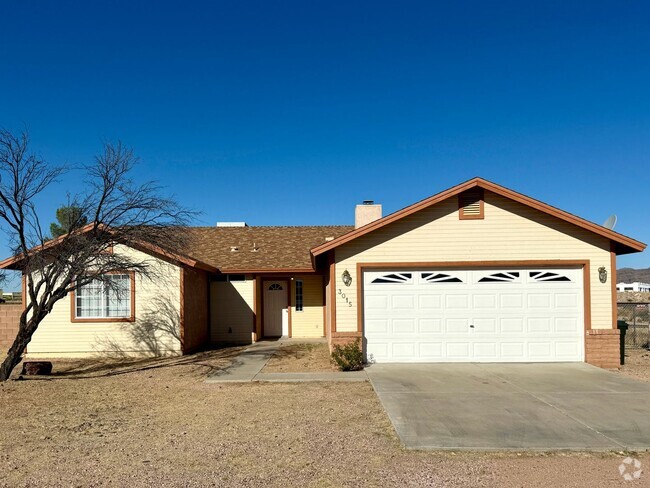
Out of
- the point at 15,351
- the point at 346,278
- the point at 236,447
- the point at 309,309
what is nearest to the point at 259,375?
the point at 346,278

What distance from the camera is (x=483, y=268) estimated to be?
12.0 m

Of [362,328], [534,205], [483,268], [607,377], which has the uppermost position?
[534,205]

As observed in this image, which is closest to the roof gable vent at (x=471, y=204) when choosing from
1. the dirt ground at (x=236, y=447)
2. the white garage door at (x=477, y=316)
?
the white garage door at (x=477, y=316)

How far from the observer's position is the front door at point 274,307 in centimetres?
1850

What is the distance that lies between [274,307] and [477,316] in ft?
29.6

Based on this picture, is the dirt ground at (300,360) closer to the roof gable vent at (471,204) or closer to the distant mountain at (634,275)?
the roof gable vent at (471,204)

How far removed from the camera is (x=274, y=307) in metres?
18.6

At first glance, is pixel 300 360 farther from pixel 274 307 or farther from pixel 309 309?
pixel 274 307

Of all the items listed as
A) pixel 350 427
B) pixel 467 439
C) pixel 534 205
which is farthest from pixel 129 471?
pixel 534 205

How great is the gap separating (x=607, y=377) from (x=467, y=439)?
5993 mm

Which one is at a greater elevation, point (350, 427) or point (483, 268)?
point (483, 268)

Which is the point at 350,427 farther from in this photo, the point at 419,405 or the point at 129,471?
the point at 129,471

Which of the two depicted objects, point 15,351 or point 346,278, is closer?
point 15,351

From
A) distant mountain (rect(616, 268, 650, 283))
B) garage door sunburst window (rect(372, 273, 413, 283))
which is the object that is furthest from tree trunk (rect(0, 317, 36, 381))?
distant mountain (rect(616, 268, 650, 283))
